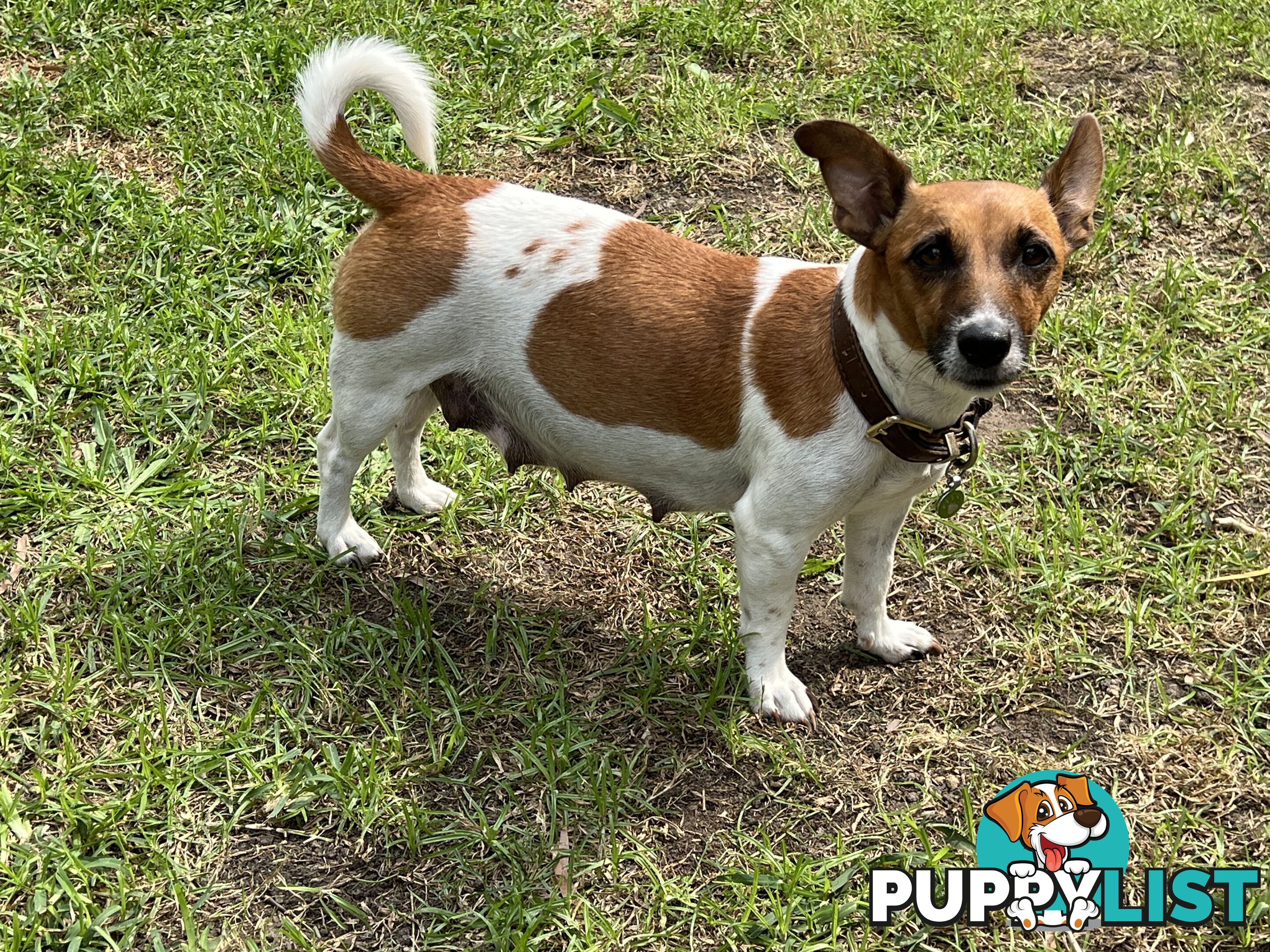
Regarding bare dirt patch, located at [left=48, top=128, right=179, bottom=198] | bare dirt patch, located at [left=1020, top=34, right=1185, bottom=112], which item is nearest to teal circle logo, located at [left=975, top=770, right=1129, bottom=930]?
bare dirt patch, located at [left=1020, top=34, right=1185, bottom=112]

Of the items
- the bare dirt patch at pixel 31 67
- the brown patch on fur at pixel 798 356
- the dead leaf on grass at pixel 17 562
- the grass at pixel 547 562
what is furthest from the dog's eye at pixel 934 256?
the bare dirt patch at pixel 31 67

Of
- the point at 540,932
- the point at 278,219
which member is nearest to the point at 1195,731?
the point at 540,932

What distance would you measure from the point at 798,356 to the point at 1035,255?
67 centimetres

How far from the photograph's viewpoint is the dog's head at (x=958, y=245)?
2.79 m

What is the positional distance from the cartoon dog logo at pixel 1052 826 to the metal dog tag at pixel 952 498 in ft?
2.75

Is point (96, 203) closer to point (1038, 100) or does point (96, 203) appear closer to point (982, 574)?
point (982, 574)

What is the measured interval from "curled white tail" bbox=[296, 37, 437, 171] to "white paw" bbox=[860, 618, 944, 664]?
2.20 m

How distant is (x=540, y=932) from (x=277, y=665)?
1240 mm

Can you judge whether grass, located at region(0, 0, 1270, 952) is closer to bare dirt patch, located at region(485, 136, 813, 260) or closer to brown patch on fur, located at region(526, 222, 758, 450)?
bare dirt patch, located at region(485, 136, 813, 260)

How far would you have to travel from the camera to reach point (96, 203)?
17.0 ft

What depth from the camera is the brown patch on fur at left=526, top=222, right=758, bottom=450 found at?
3316mm

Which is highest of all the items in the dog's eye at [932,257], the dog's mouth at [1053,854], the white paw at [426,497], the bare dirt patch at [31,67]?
the dog's eye at [932,257]

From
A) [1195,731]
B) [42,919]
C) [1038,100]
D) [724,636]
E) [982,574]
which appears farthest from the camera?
[1038,100]

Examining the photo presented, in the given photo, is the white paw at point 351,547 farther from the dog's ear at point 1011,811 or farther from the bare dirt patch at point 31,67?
the bare dirt patch at point 31,67
